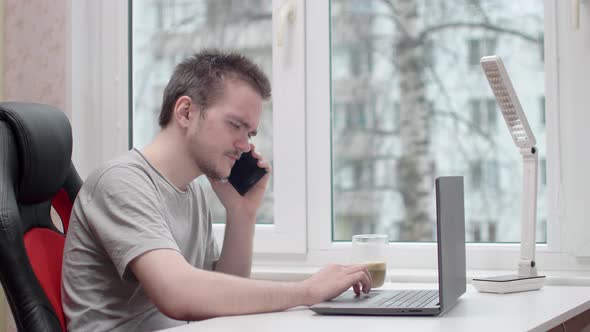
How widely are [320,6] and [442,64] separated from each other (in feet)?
1.33

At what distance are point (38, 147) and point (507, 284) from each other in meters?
1.04

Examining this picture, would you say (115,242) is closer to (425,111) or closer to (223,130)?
(223,130)

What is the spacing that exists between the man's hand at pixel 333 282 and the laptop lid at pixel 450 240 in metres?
0.17

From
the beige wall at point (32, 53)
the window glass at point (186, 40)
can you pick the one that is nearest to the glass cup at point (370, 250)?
the window glass at point (186, 40)

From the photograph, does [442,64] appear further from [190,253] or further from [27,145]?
[27,145]

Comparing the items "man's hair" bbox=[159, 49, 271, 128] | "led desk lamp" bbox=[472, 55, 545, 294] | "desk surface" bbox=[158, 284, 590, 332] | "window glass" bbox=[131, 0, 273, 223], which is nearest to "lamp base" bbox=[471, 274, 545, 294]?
"led desk lamp" bbox=[472, 55, 545, 294]

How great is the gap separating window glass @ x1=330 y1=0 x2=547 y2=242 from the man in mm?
479

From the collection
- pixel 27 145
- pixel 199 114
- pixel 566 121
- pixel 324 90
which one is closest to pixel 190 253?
pixel 199 114

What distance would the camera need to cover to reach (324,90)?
2301 millimetres

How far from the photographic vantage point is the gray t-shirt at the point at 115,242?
1.45 m

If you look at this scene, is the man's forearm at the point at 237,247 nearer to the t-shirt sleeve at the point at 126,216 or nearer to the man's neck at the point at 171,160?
the man's neck at the point at 171,160

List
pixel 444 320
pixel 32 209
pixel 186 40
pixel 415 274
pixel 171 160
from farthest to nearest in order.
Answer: pixel 186 40 → pixel 415 274 → pixel 171 160 → pixel 32 209 → pixel 444 320

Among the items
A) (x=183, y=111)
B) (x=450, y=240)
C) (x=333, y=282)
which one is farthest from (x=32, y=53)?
(x=450, y=240)

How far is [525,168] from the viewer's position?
186 cm
